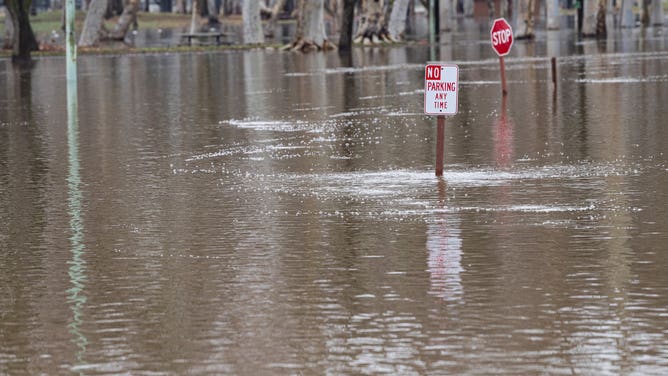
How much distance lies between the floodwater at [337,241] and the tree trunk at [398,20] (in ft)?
148

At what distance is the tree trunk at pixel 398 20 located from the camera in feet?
240

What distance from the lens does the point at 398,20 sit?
244 feet

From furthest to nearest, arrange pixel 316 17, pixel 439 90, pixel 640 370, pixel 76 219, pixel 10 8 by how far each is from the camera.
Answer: pixel 316 17, pixel 10 8, pixel 439 90, pixel 76 219, pixel 640 370

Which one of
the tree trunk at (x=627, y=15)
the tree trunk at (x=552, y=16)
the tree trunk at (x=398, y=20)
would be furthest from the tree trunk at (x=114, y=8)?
the tree trunk at (x=398, y=20)

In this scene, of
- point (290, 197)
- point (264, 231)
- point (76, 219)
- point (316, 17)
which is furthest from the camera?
point (316, 17)

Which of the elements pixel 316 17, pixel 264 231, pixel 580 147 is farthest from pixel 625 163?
pixel 316 17

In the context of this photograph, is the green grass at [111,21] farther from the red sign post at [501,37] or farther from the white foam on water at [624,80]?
the red sign post at [501,37]

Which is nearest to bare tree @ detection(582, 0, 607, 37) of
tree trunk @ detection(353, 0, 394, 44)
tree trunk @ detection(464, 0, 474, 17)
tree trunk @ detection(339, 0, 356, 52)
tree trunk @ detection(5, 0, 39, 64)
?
tree trunk @ detection(353, 0, 394, 44)

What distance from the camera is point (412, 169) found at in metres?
18.3

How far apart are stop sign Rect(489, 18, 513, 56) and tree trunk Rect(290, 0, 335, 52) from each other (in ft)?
96.3

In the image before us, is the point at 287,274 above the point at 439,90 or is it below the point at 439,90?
below

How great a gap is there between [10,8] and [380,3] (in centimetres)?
1939

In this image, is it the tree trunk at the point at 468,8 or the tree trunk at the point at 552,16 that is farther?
the tree trunk at the point at 468,8

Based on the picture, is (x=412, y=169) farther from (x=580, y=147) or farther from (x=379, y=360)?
(x=379, y=360)
